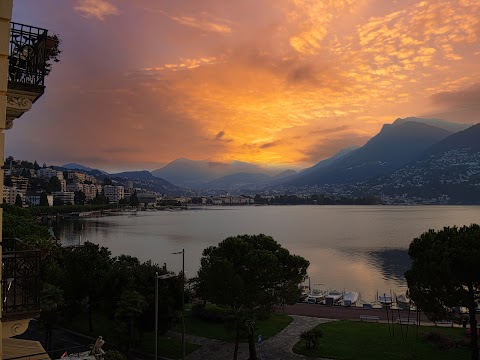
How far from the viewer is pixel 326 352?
2295 centimetres

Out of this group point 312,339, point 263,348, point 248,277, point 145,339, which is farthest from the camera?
point 145,339

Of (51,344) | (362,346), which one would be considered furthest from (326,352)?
(51,344)

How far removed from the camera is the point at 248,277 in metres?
23.1

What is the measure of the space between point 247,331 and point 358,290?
111 ft

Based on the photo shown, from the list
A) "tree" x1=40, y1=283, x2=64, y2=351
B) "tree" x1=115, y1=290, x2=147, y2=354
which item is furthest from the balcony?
"tree" x1=115, y1=290, x2=147, y2=354

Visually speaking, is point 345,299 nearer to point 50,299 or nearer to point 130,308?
point 130,308

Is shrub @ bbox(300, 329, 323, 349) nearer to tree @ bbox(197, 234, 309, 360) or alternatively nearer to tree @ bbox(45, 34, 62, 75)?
tree @ bbox(197, 234, 309, 360)

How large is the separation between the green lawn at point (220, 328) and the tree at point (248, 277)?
3907 mm

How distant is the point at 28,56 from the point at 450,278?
2051 cm

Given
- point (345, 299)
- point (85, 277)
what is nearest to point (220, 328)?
point (85, 277)

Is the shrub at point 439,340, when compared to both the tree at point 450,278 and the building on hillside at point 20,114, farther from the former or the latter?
the building on hillside at point 20,114

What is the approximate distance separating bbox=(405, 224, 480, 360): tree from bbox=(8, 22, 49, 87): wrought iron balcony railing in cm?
1972

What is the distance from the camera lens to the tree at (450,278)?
1933 centimetres

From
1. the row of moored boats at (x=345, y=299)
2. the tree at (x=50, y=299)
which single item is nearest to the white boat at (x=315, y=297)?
the row of moored boats at (x=345, y=299)
